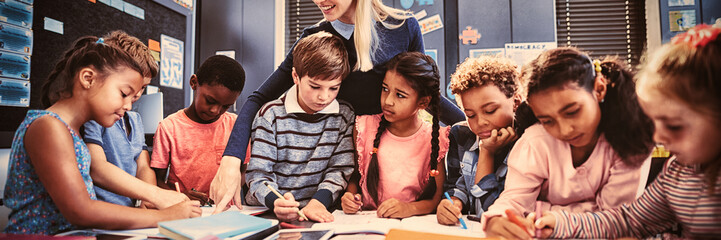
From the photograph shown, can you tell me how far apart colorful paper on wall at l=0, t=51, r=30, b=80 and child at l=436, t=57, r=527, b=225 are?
5.45ft

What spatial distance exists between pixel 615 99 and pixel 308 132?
2.53ft

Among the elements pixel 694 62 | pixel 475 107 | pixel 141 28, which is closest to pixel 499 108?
pixel 475 107

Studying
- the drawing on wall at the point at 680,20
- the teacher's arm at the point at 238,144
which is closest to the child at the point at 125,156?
the teacher's arm at the point at 238,144

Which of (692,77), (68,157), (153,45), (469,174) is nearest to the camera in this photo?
(692,77)

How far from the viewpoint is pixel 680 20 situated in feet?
8.83

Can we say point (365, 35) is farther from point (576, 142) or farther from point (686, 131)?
point (686, 131)

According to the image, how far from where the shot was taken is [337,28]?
121 cm

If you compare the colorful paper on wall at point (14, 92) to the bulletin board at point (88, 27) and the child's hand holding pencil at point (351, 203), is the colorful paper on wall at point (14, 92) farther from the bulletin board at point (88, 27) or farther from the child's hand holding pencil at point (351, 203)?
the child's hand holding pencil at point (351, 203)

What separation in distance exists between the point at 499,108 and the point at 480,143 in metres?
0.10

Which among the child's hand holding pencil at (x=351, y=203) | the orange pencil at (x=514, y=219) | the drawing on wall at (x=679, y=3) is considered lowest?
the child's hand holding pencil at (x=351, y=203)

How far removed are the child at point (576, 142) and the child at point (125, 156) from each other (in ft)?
2.71

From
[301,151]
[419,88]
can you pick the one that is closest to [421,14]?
[419,88]

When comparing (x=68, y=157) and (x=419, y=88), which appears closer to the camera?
(x=68, y=157)

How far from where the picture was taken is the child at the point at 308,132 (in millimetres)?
1099
